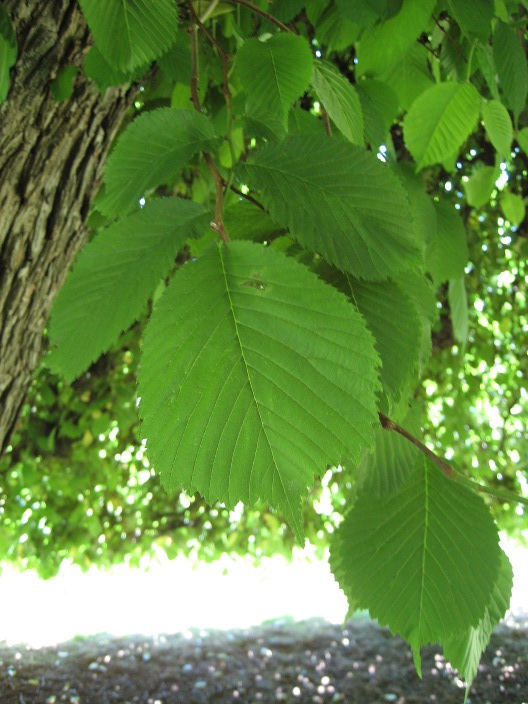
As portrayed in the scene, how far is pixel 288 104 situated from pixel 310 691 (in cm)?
179

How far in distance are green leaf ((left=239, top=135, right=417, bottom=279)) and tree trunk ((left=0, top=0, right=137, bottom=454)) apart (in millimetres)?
387

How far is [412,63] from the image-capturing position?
75 cm

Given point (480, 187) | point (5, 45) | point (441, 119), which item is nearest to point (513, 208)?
point (480, 187)

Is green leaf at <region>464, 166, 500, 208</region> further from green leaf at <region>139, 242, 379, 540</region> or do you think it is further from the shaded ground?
the shaded ground

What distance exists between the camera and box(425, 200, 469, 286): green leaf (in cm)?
69

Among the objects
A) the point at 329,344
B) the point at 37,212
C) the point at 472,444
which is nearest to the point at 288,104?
the point at 329,344

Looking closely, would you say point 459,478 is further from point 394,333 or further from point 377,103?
point 377,103

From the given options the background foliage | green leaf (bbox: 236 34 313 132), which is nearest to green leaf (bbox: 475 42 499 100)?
the background foliage

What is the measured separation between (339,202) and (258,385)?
0.10 meters

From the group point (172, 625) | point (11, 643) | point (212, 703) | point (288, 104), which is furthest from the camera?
point (172, 625)

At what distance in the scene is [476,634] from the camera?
39 centimetres

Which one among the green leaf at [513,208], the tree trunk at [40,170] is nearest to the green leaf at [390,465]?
the tree trunk at [40,170]

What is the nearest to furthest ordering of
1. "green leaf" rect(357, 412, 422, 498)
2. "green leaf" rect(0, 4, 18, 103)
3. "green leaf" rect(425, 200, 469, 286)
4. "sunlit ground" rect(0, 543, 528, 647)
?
"green leaf" rect(357, 412, 422, 498), "green leaf" rect(0, 4, 18, 103), "green leaf" rect(425, 200, 469, 286), "sunlit ground" rect(0, 543, 528, 647)

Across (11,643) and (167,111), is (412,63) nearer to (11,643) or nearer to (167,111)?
(167,111)
